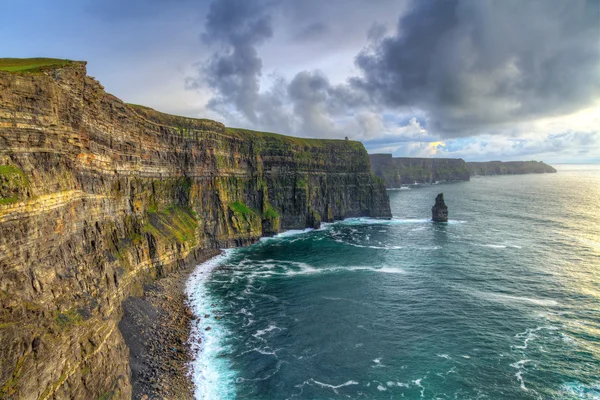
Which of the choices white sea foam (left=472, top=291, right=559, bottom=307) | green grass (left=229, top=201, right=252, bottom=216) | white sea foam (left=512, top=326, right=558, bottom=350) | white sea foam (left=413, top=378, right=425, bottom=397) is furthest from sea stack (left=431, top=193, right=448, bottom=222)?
white sea foam (left=413, top=378, right=425, bottom=397)

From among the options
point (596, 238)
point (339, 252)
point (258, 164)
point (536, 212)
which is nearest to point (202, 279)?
point (339, 252)

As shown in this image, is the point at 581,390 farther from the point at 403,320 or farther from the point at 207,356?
the point at 207,356

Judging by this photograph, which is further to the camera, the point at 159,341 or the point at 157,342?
the point at 159,341

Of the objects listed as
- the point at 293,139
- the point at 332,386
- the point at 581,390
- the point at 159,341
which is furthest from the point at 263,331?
the point at 293,139

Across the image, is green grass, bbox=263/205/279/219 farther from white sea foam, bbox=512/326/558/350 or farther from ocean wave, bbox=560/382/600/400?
ocean wave, bbox=560/382/600/400

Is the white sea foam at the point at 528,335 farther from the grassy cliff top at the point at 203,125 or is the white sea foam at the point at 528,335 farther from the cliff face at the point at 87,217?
the grassy cliff top at the point at 203,125

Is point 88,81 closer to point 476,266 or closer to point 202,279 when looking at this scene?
point 202,279
